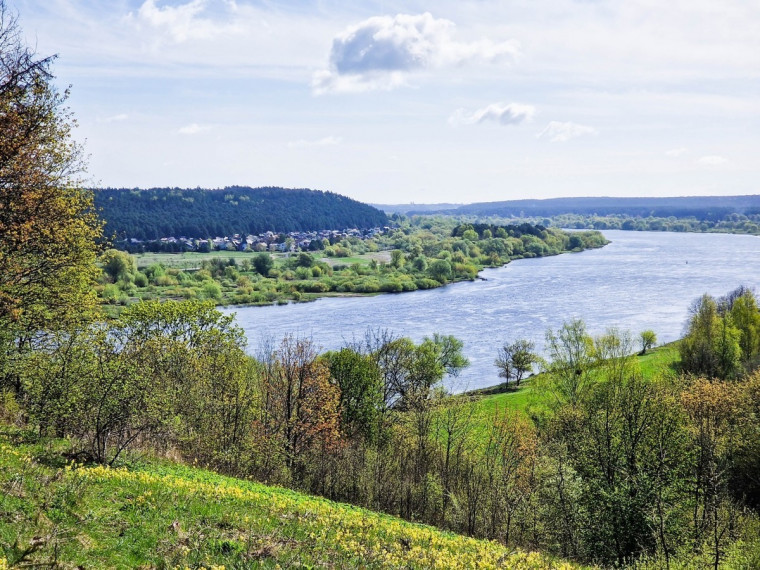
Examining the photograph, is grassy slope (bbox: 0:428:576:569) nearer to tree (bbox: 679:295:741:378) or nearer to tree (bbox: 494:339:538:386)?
tree (bbox: 679:295:741:378)

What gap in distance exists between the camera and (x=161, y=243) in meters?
172

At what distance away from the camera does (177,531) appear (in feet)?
28.3

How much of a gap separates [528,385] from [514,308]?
2845 centimetres

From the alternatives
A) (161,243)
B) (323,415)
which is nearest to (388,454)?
(323,415)

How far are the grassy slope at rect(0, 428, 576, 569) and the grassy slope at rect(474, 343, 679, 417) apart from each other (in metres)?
32.3

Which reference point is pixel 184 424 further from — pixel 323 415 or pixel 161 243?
pixel 161 243

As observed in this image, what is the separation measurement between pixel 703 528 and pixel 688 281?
9564 centimetres

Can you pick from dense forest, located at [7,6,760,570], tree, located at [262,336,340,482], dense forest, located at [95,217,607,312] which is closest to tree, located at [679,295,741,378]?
dense forest, located at [7,6,760,570]

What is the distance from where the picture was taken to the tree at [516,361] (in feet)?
176

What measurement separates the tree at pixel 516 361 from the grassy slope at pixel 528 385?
1.29m

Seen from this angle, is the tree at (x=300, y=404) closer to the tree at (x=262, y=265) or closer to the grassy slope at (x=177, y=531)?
the grassy slope at (x=177, y=531)

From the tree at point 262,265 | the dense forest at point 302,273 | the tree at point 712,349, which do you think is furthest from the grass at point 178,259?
the tree at point 712,349

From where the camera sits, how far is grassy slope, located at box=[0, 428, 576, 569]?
771cm

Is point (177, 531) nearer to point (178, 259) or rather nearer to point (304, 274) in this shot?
point (304, 274)
